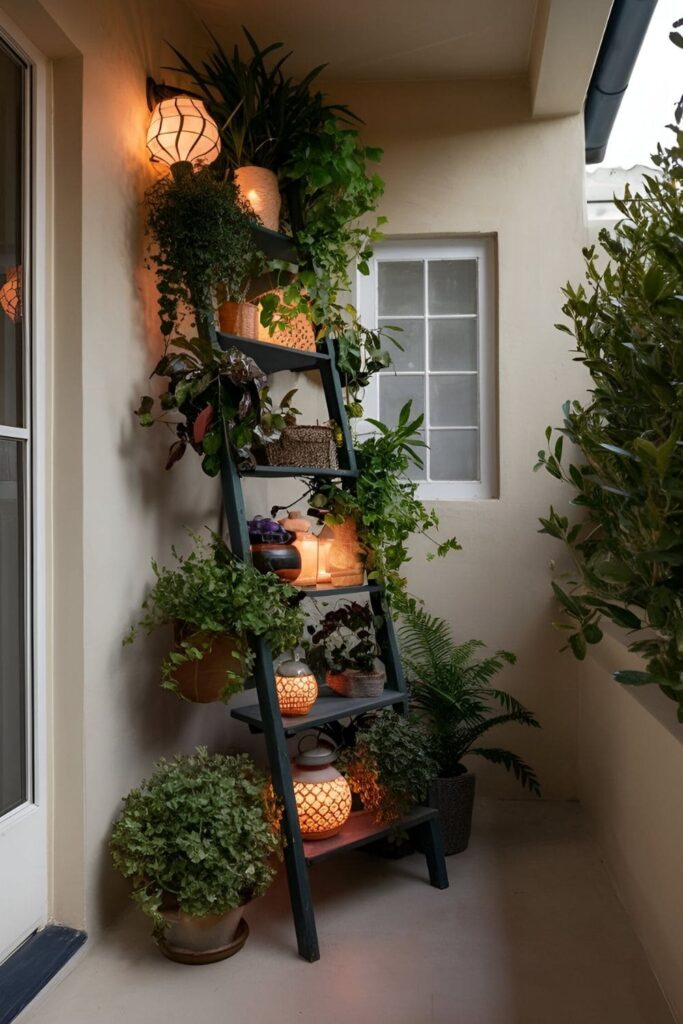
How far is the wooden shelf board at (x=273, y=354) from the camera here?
292cm

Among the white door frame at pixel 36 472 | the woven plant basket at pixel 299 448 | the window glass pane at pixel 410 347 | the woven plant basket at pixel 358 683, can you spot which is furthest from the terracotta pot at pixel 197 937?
the window glass pane at pixel 410 347

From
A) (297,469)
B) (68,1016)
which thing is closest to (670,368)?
(297,469)

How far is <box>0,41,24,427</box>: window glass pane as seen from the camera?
7.48ft

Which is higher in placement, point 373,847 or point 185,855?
point 185,855

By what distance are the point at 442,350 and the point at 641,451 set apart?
309 centimetres

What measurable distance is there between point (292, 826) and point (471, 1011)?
686 mm

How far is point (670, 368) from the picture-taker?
1221mm

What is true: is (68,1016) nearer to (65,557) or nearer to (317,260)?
(65,557)

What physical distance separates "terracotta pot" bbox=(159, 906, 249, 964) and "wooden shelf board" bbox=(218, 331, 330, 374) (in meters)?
1.72

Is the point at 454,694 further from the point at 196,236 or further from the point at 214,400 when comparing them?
the point at 196,236

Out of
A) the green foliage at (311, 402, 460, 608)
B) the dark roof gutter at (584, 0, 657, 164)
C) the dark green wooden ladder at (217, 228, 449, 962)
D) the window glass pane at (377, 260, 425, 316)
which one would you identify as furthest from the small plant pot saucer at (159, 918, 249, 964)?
the dark roof gutter at (584, 0, 657, 164)

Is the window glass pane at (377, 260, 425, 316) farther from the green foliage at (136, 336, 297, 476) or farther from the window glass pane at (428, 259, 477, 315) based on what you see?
the green foliage at (136, 336, 297, 476)

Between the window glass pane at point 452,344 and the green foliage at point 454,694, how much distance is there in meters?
1.13

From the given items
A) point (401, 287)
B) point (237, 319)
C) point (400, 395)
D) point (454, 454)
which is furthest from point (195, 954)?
point (401, 287)
